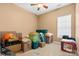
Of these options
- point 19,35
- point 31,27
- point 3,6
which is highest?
point 3,6

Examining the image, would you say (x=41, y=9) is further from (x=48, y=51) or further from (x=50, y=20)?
(x=48, y=51)

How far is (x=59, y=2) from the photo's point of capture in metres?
1.24

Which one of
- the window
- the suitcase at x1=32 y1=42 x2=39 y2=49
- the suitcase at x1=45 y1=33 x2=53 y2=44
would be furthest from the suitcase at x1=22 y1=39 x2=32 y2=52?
the window

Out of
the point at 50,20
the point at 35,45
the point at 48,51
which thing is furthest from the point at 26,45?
the point at 50,20

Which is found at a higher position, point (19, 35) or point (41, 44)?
point (19, 35)

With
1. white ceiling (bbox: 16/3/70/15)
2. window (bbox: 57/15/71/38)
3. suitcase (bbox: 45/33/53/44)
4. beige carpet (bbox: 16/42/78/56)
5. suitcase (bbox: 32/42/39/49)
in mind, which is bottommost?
beige carpet (bbox: 16/42/78/56)

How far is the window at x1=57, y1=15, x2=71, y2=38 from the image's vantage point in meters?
1.23

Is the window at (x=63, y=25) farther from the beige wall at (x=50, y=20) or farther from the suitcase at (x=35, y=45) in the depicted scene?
the suitcase at (x=35, y=45)

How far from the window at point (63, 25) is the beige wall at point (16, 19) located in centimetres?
32

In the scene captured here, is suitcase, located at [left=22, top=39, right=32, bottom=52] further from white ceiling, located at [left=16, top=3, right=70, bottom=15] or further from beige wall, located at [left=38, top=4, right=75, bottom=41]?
white ceiling, located at [left=16, top=3, right=70, bottom=15]

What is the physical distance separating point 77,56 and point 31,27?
2.23 ft

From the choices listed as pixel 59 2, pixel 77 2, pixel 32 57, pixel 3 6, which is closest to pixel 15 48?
pixel 32 57

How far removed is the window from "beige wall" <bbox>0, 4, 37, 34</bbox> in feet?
1.05

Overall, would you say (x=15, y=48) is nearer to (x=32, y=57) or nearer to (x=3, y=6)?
(x=32, y=57)
